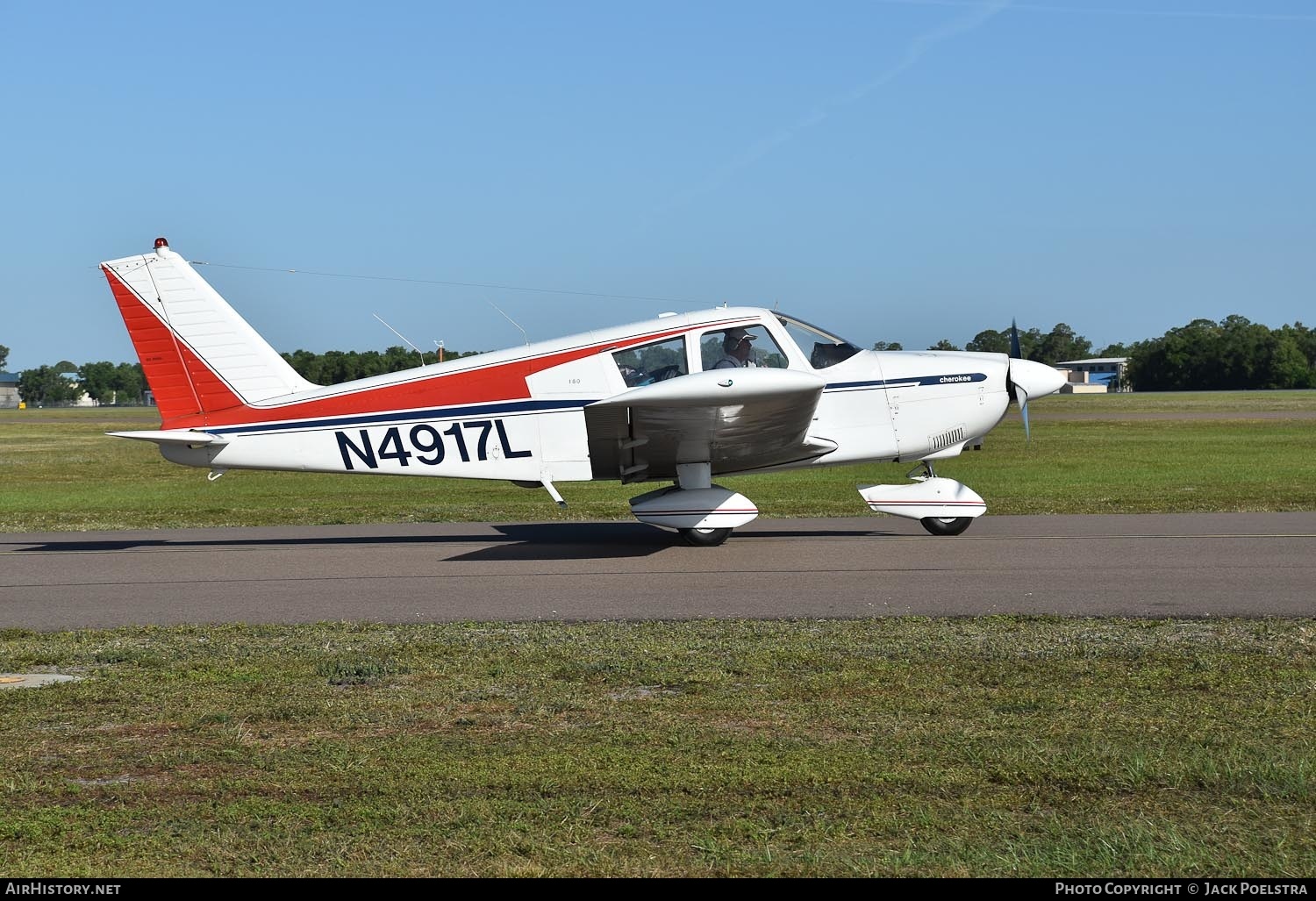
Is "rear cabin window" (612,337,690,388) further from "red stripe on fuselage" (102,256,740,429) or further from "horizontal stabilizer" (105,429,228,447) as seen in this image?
"horizontal stabilizer" (105,429,228,447)

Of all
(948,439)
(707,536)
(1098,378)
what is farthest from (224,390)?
(1098,378)

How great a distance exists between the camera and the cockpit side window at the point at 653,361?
42.4 ft

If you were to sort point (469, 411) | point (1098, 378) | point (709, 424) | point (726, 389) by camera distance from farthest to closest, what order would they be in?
point (1098, 378) → point (469, 411) → point (709, 424) → point (726, 389)

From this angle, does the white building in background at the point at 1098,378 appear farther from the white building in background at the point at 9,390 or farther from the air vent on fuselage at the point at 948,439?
the white building in background at the point at 9,390

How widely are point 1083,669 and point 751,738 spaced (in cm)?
231

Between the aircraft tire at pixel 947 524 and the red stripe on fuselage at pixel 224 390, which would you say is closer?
the red stripe on fuselage at pixel 224 390

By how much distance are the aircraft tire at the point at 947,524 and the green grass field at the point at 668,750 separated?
5218mm

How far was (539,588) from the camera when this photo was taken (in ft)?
34.6

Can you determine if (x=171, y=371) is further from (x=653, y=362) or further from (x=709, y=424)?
(x=709, y=424)

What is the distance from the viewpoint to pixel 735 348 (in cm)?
1304

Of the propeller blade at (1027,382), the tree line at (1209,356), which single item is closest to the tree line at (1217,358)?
the tree line at (1209,356)

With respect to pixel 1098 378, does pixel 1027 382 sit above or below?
above

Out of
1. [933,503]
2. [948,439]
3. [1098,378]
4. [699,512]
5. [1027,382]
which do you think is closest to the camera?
[699,512]

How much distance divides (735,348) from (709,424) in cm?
91
